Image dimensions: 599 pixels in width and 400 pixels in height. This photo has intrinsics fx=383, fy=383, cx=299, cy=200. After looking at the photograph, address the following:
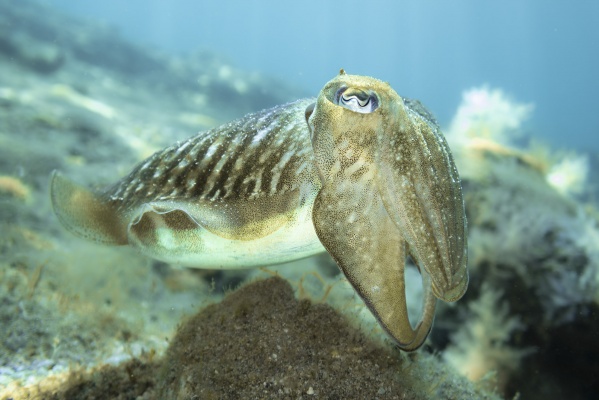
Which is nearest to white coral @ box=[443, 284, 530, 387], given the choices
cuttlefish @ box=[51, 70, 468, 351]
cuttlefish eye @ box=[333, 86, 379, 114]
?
cuttlefish @ box=[51, 70, 468, 351]

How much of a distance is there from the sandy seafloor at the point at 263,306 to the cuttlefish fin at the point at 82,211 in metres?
0.86

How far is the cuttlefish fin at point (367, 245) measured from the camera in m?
1.83

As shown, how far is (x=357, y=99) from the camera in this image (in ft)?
5.92

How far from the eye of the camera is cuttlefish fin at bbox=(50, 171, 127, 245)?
2846 millimetres

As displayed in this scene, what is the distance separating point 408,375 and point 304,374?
710mm

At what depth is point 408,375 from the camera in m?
2.34

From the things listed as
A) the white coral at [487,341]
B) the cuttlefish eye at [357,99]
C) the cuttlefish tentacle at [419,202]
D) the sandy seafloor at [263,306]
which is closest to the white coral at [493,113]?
the sandy seafloor at [263,306]

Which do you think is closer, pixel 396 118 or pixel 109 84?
pixel 396 118

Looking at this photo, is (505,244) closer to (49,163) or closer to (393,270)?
(393,270)

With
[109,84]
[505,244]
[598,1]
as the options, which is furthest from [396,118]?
[598,1]

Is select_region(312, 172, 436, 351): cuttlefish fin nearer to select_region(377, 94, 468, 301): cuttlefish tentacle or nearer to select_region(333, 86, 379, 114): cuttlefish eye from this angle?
select_region(377, 94, 468, 301): cuttlefish tentacle

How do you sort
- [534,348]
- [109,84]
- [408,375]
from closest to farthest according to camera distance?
[408,375]
[534,348]
[109,84]

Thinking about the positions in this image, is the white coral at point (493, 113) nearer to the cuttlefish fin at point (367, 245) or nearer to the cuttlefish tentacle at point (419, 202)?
the cuttlefish tentacle at point (419, 202)

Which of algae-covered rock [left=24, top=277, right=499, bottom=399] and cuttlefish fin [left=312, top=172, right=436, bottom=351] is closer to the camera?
cuttlefish fin [left=312, top=172, right=436, bottom=351]
